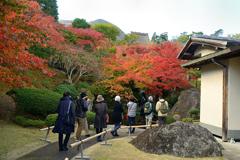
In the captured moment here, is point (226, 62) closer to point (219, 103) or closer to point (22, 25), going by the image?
point (219, 103)

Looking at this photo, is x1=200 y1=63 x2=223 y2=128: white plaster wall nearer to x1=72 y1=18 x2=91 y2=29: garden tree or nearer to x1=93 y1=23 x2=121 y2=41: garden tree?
x1=72 y1=18 x2=91 y2=29: garden tree

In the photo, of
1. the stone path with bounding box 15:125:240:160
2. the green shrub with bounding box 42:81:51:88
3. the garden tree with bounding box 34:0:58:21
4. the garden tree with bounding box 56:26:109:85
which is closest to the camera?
the stone path with bounding box 15:125:240:160

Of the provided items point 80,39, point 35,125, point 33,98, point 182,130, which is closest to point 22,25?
point 33,98

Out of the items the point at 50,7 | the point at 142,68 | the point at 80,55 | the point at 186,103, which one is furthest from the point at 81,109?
the point at 50,7

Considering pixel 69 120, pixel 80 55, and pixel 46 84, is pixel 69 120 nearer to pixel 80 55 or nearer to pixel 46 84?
pixel 46 84

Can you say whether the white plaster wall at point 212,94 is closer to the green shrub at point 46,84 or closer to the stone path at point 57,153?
the stone path at point 57,153

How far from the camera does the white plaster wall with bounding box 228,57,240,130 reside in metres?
7.04

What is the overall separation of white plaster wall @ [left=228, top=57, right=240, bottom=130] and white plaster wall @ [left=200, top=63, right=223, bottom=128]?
1.48ft

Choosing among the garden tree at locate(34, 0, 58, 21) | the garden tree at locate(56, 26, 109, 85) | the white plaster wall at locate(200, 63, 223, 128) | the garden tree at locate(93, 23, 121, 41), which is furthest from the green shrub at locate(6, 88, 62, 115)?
the garden tree at locate(93, 23, 121, 41)

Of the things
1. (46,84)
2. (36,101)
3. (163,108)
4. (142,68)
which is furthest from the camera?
(142,68)

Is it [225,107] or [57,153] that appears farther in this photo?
[225,107]

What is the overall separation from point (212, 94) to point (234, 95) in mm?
1179

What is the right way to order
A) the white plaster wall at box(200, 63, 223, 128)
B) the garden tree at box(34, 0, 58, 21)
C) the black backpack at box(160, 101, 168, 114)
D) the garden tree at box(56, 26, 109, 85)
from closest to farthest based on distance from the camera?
the white plaster wall at box(200, 63, 223, 128) → the black backpack at box(160, 101, 168, 114) → the garden tree at box(56, 26, 109, 85) → the garden tree at box(34, 0, 58, 21)

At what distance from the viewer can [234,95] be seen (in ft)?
23.2
